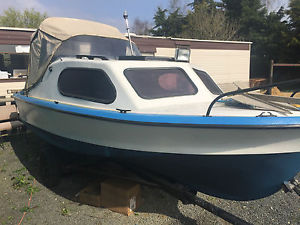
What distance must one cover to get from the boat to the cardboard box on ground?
0.40m

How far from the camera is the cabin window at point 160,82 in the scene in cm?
315

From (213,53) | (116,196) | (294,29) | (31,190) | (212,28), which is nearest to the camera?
(116,196)

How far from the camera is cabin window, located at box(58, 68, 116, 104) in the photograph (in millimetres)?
3148

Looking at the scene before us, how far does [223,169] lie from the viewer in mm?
2674

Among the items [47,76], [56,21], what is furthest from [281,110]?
[56,21]

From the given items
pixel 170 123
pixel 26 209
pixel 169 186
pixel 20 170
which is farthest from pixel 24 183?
pixel 170 123

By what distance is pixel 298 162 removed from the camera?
252 centimetres

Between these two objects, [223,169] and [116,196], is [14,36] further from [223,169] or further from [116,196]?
[223,169]

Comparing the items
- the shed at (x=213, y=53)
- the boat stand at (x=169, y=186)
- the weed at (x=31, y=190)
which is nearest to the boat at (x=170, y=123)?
the boat stand at (x=169, y=186)

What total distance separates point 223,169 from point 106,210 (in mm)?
1658

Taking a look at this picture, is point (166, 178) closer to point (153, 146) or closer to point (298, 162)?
point (153, 146)

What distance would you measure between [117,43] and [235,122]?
314 cm

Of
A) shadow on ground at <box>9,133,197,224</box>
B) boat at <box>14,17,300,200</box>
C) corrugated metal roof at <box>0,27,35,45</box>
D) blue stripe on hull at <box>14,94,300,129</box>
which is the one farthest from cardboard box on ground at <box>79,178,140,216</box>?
corrugated metal roof at <box>0,27,35,45</box>

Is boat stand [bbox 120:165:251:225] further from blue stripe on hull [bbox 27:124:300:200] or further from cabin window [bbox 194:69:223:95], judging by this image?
cabin window [bbox 194:69:223:95]
